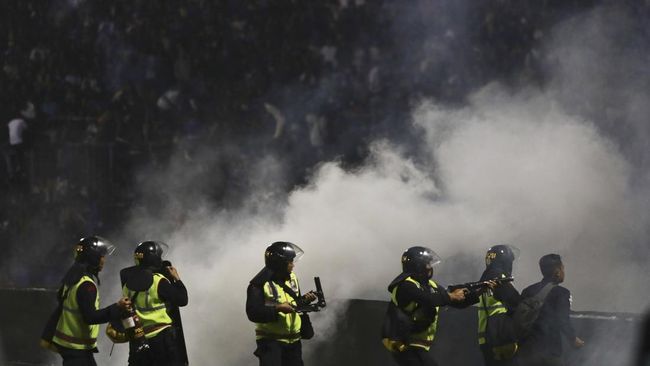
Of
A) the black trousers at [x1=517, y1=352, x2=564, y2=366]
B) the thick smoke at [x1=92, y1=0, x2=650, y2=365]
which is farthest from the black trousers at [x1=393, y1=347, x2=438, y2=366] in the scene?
the thick smoke at [x1=92, y1=0, x2=650, y2=365]

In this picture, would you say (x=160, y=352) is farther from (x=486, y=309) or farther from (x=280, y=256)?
(x=486, y=309)

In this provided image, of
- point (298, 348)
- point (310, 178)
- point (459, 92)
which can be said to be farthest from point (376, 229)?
point (298, 348)

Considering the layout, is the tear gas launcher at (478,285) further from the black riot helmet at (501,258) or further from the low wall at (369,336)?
the low wall at (369,336)

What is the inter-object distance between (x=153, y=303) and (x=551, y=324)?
2.89 m

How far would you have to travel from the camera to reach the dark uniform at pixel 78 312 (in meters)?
7.76

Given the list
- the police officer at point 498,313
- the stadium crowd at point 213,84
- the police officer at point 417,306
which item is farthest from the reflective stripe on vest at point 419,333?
the stadium crowd at point 213,84

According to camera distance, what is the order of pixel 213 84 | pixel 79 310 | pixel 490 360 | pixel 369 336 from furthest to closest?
pixel 213 84, pixel 369 336, pixel 490 360, pixel 79 310

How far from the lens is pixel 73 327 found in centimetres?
783

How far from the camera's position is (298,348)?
8.24m

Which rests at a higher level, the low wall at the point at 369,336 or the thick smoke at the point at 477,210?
the thick smoke at the point at 477,210

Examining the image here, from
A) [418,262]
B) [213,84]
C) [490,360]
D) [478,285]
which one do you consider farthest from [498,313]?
[213,84]

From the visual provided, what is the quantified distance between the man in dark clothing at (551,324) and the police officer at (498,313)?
110 millimetres

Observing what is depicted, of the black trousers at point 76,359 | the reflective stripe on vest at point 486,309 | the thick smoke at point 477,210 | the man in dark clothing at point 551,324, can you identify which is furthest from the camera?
the thick smoke at point 477,210

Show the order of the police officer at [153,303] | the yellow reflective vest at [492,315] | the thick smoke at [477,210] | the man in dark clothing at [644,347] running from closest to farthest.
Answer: the man in dark clothing at [644,347] < the yellow reflective vest at [492,315] < the police officer at [153,303] < the thick smoke at [477,210]
